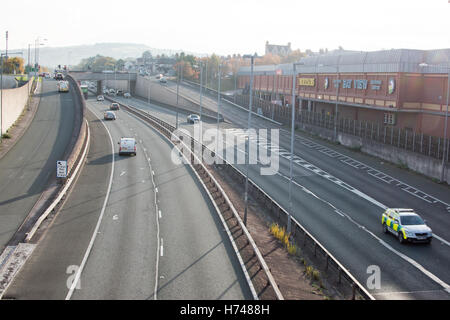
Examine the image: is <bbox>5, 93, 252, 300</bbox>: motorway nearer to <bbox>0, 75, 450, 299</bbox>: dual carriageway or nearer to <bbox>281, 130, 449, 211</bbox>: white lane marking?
<bbox>0, 75, 450, 299</bbox>: dual carriageway

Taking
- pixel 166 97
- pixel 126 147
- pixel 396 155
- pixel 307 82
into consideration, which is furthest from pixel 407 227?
pixel 166 97

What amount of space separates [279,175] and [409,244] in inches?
707

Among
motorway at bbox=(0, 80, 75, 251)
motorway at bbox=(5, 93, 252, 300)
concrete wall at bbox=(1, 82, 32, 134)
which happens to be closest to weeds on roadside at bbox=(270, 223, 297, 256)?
motorway at bbox=(5, 93, 252, 300)

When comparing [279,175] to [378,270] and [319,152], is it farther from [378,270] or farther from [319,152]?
[378,270]

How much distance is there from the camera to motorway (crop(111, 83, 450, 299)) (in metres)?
24.3

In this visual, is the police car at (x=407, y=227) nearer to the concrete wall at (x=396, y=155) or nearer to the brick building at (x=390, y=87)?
the concrete wall at (x=396, y=155)

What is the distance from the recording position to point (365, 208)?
3550 centimetres

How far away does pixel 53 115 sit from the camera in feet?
223

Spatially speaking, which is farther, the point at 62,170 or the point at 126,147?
the point at 126,147

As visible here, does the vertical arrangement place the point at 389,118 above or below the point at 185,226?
above

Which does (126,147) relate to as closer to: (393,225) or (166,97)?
(393,225)

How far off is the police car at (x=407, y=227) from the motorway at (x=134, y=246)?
399 inches

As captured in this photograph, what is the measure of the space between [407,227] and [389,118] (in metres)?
34.0
